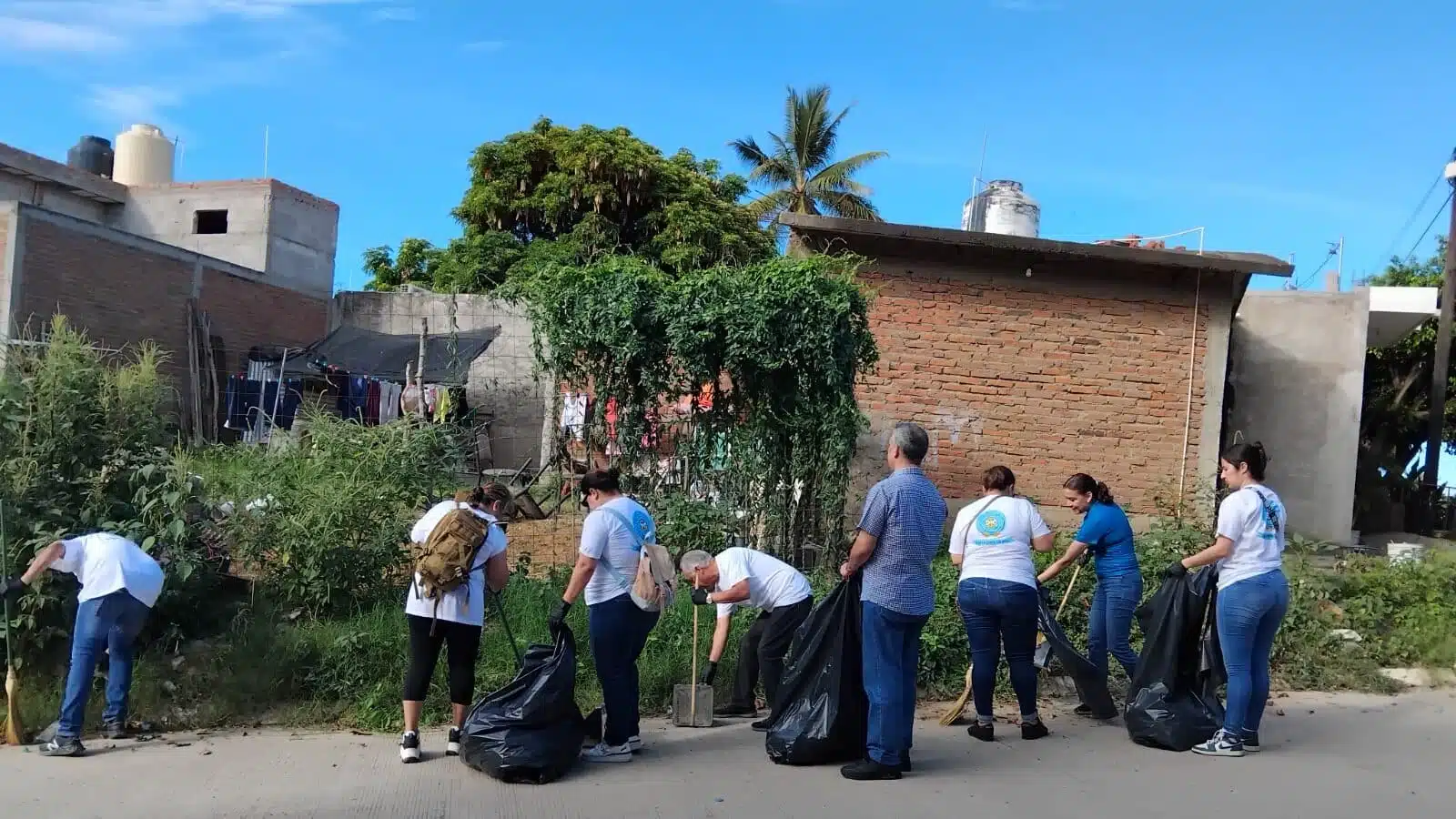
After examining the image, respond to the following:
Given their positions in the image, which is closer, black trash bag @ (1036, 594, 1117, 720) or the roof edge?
black trash bag @ (1036, 594, 1117, 720)

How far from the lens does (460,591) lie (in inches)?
211

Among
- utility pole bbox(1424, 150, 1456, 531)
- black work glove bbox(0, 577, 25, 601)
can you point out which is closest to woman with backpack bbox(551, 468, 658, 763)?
black work glove bbox(0, 577, 25, 601)

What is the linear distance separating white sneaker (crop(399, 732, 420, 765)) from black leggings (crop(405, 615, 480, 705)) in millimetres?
185

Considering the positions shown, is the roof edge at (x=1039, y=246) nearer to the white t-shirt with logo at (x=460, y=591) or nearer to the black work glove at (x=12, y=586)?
the white t-shirt with logo at (x=460, y=591)

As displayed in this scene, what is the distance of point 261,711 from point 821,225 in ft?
23.7

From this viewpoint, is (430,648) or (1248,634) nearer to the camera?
(430,648)

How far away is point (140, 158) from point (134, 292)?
42.0 ft

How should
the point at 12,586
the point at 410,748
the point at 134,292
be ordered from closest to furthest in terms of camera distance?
1. the point at 410,748
2. the point at 12,586
3. the point at 134,292

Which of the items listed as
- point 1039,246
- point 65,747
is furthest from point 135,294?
point 1039,246

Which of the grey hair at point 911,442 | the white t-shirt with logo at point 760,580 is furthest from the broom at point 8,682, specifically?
the grey hair at point 911,442

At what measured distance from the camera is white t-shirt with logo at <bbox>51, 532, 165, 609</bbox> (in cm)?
559

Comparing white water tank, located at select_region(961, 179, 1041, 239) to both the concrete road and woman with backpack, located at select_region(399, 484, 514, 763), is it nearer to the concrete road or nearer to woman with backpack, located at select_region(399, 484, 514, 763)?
the concrete road

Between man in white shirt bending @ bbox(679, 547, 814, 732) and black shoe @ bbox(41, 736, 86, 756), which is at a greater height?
man in white shirt bending @ bbox(679, 547, 814, 732)

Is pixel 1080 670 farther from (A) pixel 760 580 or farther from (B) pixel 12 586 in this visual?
(B) pixel 12 586
